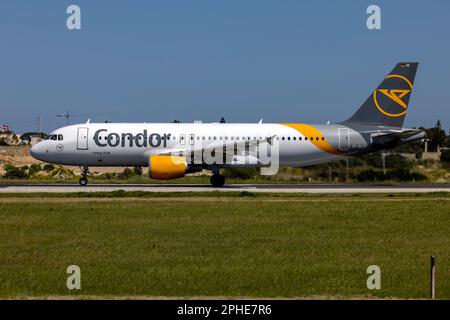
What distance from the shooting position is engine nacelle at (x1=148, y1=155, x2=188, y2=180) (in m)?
43.1

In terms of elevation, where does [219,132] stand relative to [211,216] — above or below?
above

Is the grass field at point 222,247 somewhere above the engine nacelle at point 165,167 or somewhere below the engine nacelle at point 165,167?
below

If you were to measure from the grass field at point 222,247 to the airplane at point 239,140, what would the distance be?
12.8 meters

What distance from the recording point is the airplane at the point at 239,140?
45500 millimetres

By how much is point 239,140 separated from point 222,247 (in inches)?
1056

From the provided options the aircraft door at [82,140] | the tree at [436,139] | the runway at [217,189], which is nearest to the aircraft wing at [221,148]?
A: the runway at [217,189]

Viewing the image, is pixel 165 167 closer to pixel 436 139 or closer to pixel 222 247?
pixel 222 247

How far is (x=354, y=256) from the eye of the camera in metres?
18.4

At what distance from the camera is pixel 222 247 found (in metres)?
19.6

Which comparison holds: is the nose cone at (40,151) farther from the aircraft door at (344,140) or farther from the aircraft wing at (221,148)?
the aircraft door at (344,140)

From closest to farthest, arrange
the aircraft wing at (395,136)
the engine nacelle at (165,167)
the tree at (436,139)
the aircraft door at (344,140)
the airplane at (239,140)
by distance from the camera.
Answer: the engine nacelle at (165,167)
the airplane at (239,140)
the aircraft wing at (395,136)
the aircraft door at (344,140)
the tree at (436,139)

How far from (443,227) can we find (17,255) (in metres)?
14.0
